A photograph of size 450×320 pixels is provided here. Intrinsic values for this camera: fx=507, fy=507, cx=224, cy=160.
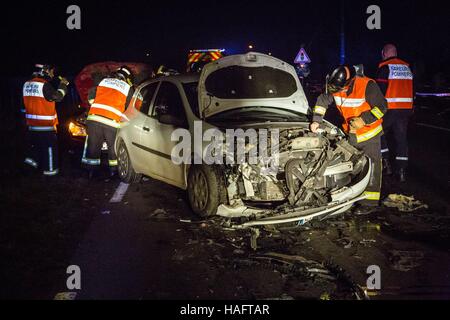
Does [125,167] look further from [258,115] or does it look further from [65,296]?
[65,296]

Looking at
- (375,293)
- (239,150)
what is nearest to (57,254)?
(239,150)

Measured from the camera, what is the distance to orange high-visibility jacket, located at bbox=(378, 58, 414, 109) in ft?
25.7

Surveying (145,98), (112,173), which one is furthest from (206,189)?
(112,173)

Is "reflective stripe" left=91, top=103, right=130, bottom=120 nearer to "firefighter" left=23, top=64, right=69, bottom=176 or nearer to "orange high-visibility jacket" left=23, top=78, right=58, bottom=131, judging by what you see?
"firefighter" left=23, top=64, right=69, bottom=176

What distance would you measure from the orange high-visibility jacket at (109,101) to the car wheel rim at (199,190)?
8.22 ft

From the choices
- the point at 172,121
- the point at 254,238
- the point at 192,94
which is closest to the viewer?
the point at 254,238

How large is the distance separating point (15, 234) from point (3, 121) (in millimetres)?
9062

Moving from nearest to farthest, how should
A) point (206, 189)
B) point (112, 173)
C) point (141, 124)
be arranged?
point (206, 189), point (141, 124), point (112, 173)

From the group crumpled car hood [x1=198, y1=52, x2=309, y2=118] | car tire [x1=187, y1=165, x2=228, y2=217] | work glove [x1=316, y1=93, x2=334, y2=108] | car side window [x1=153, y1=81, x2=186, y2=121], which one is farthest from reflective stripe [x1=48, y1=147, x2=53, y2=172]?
work glove [x1=316, y1=93, x2=334, y2=108]

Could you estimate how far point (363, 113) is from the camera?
6344mm

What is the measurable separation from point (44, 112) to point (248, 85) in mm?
3517

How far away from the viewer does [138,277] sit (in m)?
4.43
